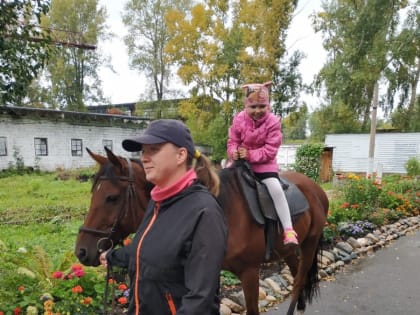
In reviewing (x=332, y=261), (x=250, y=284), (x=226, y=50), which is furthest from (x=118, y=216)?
(x=226, y=50)

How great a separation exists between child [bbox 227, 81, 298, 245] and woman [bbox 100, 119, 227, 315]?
1463 millimetres

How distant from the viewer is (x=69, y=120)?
2150cm

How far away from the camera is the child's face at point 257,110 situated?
287 centimetres

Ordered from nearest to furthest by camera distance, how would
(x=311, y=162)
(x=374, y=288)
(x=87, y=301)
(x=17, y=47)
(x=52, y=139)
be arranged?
(x=87, y=301) < (x=17, y=47) < (x=374, y=288) < (x=311, y=162) < (x=52, y=139)

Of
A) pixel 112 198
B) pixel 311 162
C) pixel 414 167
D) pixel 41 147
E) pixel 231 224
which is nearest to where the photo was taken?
pixel 112 198

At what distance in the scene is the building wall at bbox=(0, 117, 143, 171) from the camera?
19127 mm

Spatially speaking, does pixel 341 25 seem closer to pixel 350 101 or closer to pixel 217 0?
pixel 350 101

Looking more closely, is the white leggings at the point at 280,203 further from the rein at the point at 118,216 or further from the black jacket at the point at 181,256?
the black jacket at the point at 181,256

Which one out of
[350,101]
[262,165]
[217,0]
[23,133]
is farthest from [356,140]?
[23,133]

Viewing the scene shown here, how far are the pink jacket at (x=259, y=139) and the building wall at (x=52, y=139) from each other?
1570cm

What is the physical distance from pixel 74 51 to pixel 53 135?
12250mm

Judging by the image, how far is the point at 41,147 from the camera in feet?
67.2

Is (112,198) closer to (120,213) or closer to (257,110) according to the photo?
(120,213)

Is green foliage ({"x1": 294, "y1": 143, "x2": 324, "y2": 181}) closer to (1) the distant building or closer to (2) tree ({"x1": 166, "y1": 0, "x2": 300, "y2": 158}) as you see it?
(2) tree ({"x1": 166, "y1": 0, "x2": 300, "y2": 158})
